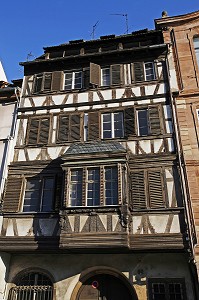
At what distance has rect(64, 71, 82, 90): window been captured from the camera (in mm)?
13602

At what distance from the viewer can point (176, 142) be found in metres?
11.0

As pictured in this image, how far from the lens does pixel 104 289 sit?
33.6ft

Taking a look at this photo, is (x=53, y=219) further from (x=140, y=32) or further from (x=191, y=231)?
(x=140, y=32)

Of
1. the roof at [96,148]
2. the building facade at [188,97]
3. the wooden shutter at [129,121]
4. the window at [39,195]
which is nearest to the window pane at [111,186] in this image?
the roof at [96,148]

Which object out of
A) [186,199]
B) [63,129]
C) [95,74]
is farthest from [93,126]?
[186,199]

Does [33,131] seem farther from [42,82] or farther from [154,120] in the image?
[154,120]

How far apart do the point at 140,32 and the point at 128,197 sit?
31.0 ft

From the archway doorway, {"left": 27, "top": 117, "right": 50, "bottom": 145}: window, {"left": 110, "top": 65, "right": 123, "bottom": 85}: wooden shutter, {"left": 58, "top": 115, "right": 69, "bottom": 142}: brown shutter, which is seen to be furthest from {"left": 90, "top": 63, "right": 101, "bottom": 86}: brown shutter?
the archway doorway

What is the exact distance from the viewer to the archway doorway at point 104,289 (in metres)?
10.1

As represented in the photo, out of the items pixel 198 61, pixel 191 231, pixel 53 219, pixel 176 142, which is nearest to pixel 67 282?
pixel 53 219

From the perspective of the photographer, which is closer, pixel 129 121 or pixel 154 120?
pixel 154 120

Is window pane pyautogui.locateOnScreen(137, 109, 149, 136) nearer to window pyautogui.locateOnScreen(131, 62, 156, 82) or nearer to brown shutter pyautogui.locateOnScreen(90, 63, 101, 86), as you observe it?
window pyautogui.locateOnScreen(131, 62, 156, 82)

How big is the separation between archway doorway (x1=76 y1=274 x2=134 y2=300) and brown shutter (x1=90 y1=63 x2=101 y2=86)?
Result: 8.16m

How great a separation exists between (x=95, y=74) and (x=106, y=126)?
111 inches
